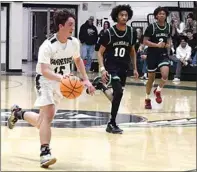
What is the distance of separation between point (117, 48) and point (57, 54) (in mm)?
2523

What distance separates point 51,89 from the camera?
611 cm

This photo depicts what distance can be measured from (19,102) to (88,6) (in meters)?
12.6

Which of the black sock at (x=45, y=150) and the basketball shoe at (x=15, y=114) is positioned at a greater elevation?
the basketball shoe at (x=15, y=114)

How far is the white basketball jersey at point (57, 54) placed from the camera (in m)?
6.00

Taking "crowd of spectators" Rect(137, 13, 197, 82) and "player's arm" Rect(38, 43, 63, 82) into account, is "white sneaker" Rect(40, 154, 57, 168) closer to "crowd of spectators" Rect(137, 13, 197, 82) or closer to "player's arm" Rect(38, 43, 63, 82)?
"player's arm" Rect(38, 43, 63, 82)

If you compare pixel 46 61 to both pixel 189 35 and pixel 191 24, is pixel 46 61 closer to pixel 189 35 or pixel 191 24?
pixel 189 35

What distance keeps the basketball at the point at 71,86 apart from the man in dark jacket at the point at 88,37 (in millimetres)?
15831

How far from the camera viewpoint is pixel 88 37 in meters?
22.0

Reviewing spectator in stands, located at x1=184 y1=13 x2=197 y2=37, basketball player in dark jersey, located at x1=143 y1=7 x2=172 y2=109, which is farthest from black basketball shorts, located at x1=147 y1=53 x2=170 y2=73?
spectator in stands, located at x1=184 y1=13 x2=197 y2=37

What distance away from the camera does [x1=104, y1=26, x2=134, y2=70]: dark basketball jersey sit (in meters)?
8.44

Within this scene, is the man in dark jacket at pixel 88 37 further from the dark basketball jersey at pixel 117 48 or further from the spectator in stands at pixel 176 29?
the dark basketball jersey at pixel 117 48

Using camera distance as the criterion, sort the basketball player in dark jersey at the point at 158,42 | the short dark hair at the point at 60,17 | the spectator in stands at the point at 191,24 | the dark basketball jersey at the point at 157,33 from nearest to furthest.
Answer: the short dark hair at the point at 60,17
the basketball player in dark jersey at the point at 158,42
the dark basketball jersey at the point at 157,33
the spectator in stands at the point at 191,24

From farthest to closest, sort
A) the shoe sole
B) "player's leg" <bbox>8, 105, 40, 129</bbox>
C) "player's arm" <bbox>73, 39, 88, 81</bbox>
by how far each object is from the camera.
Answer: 1. "player's leg" <bbox>8, 105, 40, 129</bbox>
2. "player's arm" <bbox>73, 39, 88, 81</bbox>
3. the shoe sole

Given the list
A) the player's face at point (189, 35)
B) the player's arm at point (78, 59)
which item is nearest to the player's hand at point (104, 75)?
the player's arm at point (78, 59)
